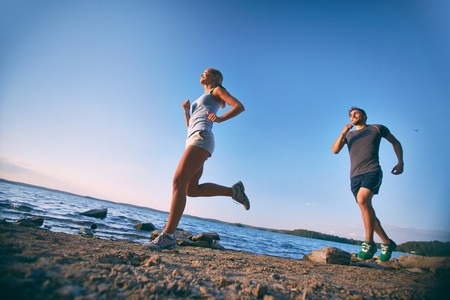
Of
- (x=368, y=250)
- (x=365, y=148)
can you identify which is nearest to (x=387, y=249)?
(x=368, y=250)

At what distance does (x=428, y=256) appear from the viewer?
16.5 ft

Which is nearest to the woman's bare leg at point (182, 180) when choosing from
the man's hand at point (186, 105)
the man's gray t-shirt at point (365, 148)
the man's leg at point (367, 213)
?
the man's hand at point (186, 105)

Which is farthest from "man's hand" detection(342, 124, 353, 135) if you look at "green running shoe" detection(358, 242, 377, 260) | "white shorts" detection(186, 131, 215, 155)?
"white shorts" detection(186, 131, 215, 155)

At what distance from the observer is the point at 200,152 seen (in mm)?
3119

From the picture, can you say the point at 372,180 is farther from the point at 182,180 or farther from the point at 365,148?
the point at 182,180

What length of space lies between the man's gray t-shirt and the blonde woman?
2.24 meters

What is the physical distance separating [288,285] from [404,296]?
955 millimetres

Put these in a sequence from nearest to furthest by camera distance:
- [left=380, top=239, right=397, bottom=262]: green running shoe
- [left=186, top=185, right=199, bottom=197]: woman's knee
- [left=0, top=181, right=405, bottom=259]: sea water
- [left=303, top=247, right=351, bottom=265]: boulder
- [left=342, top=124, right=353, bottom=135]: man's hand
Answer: [left=186, top=185, right=199, bottom=197]: woman's knee < [left=380, top=239, right=397, bottom=262]: green running shoe < [left=342, top=124, right=353, bottom=135]: man's hand < [left=303, top=247, right=351, bottom=265]: boulder < [left=0, top=181, right=405, bottom=259]: sea water

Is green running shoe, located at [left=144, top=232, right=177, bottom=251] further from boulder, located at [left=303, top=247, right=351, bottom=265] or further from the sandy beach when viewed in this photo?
boulder, located at [left=303, top=247, right=351, bottom=265]

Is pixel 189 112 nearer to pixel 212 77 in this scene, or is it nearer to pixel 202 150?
pixel 212 77

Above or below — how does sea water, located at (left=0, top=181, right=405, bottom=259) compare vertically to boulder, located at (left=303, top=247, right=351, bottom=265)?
below

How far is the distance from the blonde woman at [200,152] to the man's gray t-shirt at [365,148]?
2.24 metres

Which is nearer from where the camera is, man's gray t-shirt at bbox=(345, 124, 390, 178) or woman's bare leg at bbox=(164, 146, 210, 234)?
woman's bare leg at bbox=(164, 146, 210, 234)

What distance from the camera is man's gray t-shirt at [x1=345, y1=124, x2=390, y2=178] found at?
3.91m
